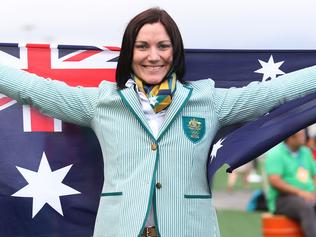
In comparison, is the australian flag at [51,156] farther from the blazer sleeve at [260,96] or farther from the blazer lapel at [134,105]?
the blazer lapel at [134,105]

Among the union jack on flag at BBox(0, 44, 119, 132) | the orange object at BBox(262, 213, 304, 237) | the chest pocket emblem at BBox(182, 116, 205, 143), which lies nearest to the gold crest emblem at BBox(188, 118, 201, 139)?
the chest pocket emblem at BBox(182, 116, 205, 143)

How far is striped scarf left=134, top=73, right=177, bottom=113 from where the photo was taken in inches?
174

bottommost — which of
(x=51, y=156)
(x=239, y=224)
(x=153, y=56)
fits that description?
(x=239, y=224)

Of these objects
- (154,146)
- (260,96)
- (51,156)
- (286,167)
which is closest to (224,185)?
(286,167)

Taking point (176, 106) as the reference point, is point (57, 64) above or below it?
above

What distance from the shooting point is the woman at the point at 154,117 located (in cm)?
437

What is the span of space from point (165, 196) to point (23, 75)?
90 centimetres

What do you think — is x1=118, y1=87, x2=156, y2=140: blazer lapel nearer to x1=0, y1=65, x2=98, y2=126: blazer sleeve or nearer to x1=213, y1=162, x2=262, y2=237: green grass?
x1=0, y1=65, x2=98, y2=126: blazer sleeve

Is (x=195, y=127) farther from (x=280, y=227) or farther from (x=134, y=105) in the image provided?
→ (x=280, y=227)

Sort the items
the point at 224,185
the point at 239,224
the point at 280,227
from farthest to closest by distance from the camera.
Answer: the point at 224,185 → the point at 239,224 → the point at 280,227

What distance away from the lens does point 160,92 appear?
4438 millimetres

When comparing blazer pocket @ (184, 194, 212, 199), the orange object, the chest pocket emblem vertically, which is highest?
the chest pocket emblem

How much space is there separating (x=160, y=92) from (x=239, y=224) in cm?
847

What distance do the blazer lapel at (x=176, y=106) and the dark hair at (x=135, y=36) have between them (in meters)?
0.14
